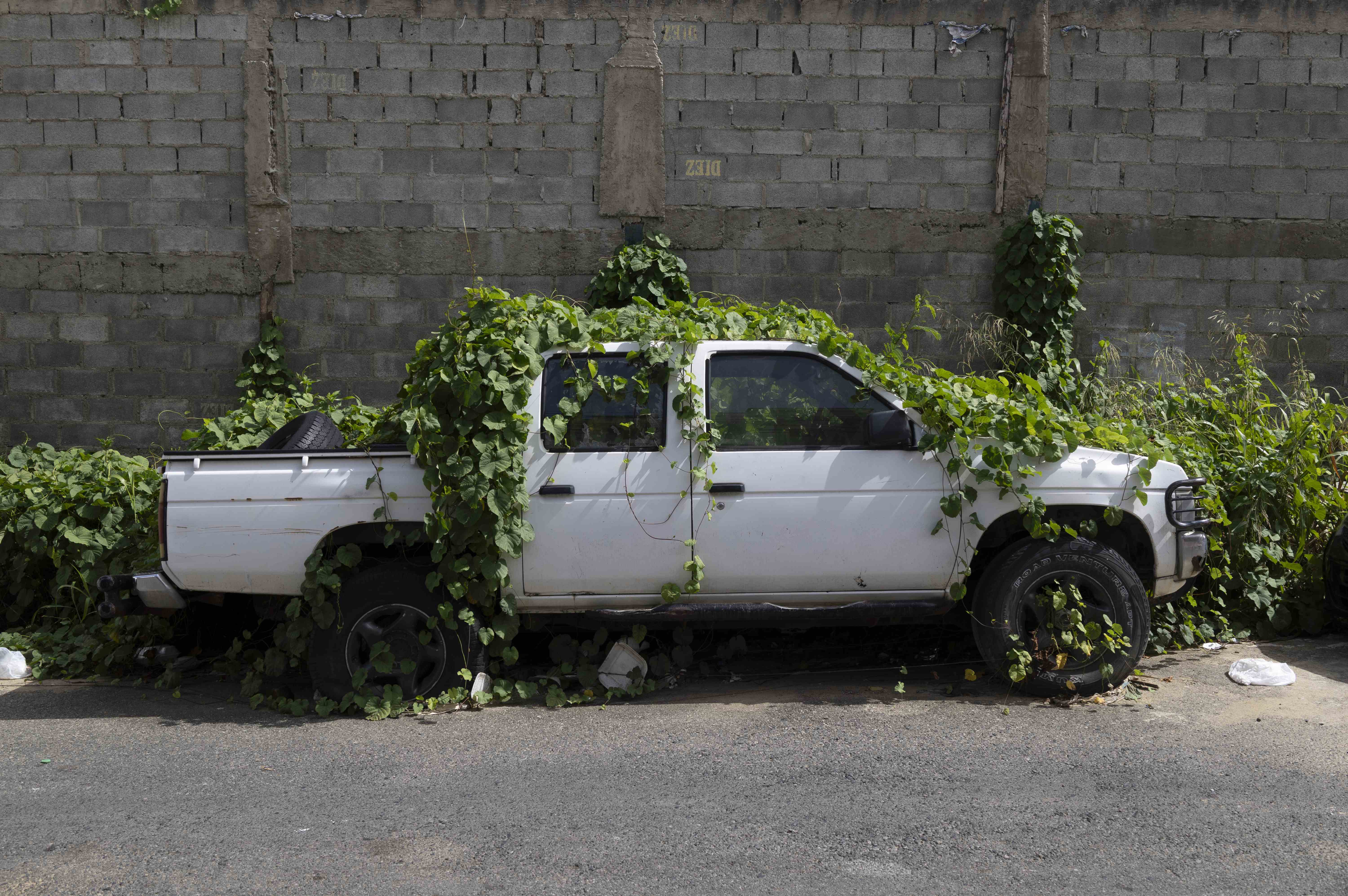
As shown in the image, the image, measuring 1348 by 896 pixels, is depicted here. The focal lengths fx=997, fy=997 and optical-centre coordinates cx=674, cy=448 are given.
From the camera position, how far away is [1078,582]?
191 inches

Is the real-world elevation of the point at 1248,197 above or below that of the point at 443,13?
below

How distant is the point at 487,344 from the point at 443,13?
5387 mm

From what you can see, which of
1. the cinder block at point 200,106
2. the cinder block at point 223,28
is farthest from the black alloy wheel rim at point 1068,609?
the cinder block at point 223,28

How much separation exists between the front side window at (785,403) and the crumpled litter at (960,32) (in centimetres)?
534

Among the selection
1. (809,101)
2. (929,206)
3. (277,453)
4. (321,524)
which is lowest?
(321,524)

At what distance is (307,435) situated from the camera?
537cm

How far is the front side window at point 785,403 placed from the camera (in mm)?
4832

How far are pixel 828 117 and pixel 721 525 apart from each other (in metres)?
5.41

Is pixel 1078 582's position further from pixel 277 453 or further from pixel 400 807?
pixel 277 453

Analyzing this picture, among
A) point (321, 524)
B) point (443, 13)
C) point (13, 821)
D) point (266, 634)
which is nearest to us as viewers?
point (13, 821)

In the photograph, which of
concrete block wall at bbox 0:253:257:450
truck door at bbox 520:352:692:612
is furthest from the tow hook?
concrete block wall at bbox 0:253:257:450

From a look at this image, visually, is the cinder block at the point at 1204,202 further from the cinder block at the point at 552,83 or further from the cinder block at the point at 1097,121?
the cinder block at the point at 552,83

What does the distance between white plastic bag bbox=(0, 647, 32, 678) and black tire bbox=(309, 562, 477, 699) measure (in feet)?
6.48

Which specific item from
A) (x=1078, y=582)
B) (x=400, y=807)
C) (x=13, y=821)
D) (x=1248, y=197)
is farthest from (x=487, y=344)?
(x=1248, y=197)
